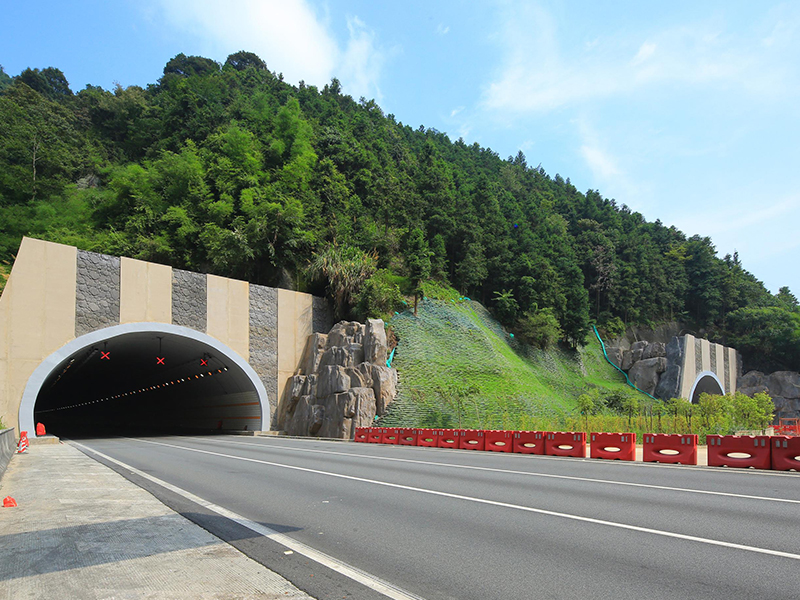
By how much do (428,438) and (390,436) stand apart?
2.64 meters

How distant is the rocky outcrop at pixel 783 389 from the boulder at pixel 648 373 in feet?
48.5

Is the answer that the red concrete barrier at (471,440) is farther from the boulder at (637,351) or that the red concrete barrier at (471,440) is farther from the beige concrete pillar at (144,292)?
the boulder at (637,351)

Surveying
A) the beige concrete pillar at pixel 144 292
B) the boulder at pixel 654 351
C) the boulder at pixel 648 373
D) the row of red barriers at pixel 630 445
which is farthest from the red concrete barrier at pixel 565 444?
the boulder at pixel 654 351

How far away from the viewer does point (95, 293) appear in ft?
88.2

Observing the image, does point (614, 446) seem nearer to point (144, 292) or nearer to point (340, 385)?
point (340, 385)

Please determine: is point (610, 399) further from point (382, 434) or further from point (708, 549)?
point (708, 549)

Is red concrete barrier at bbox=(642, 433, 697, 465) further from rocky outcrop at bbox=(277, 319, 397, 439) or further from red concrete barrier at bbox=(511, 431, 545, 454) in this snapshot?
rocky outcrop at bbox=(277, 319, 397, 439)

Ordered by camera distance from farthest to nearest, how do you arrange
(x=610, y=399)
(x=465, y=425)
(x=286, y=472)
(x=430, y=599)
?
1. (x=610, y=399)
2. (x=465, y=425)
3. (x=286, y=472)
4. (x=430, y=599)

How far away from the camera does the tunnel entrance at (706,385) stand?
5481 cm

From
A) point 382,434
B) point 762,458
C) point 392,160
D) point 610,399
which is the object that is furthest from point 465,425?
point 392,160

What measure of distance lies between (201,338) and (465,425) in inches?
596

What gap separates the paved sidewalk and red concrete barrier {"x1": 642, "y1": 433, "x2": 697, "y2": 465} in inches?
479

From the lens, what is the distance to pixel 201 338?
30234mm

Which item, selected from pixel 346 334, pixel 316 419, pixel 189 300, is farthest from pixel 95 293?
pixel 346 334
